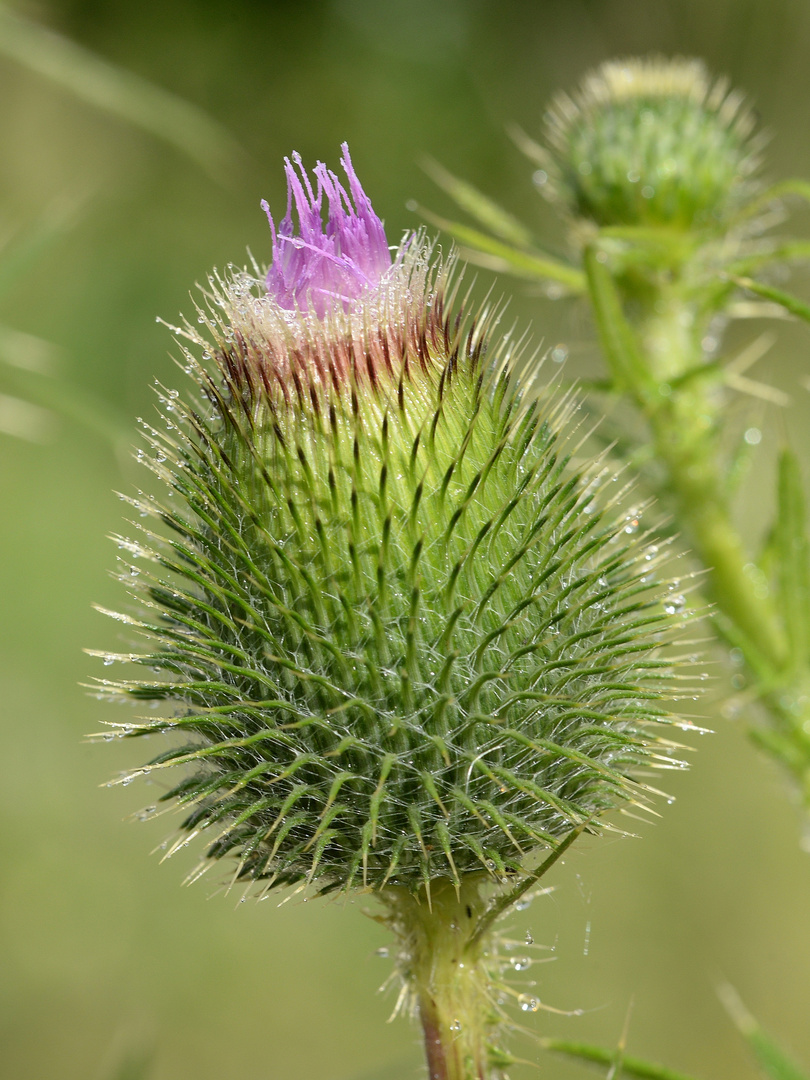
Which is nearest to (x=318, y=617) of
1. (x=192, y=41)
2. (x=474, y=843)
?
(x=474, y=843)

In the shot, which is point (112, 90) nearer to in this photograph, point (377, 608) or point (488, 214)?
point (488, 214)

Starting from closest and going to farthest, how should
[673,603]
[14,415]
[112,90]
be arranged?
[673,603], [112,90], [14,415]

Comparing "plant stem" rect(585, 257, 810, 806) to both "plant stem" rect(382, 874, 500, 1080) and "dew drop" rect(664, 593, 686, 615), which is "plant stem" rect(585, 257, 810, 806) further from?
"plant stem" rect(382, 874, 500, 1080)

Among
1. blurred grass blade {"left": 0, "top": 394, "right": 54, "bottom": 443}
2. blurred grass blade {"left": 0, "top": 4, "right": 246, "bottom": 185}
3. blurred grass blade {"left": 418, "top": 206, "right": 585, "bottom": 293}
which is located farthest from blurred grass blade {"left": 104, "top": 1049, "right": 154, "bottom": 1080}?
blurred grass blade {"left": 0, "top": 4, "right": 246, "bottom": 185}

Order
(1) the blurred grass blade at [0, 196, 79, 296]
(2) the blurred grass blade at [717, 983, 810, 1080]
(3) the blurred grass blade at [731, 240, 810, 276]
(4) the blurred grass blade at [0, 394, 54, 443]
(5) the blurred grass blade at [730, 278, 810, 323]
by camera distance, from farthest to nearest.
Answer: (4) the blurred grass blade at [0, 394, 54, 443]
(1) the blurred grass blade at [0, 196, 79, 296]
(3) the blurred grass blade at [731, 240, 810, 276]
(2) the blurred grass blade at [717, 983, 810, 1080]
(5) the blurred grass blade at [730, 278, 810, 323]

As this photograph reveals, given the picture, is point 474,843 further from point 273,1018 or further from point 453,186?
point 273,1018

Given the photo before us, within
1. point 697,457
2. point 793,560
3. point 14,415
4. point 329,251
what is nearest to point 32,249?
point 14,415

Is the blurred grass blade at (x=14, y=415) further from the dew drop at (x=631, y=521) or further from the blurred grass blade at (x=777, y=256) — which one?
the blurred grass blade at (x=777, y=256)
